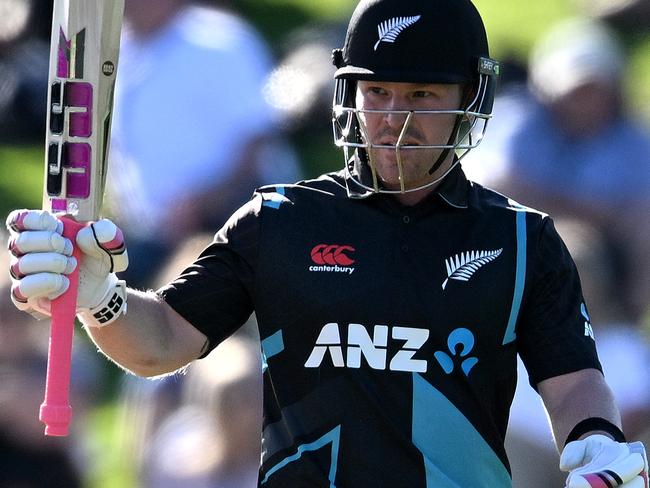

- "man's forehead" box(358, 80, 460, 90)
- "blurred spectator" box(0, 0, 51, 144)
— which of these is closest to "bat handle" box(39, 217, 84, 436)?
"man's forehead" box(358, 80, 460, 90)

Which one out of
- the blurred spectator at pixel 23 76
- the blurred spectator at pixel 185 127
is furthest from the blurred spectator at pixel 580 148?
the blurred spectator at pixel 23 76

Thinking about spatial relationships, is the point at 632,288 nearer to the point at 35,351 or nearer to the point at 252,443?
the point at 252,443

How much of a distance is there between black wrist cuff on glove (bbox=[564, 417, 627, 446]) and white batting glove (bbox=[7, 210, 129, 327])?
1.09 metres

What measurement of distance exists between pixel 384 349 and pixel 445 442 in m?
0.26

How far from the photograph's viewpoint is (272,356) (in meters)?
3.00

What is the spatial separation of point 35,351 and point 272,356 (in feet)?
7.47

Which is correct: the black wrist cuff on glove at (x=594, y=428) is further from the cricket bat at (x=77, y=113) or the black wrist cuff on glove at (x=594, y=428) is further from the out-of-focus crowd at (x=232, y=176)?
the out-of-focus crowd at (x=232, y=176)

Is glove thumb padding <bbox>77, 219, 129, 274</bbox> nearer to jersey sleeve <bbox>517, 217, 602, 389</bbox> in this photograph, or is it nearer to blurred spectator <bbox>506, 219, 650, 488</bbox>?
jersey sleeve <bbox>517, 217, 602, 389</bbox>

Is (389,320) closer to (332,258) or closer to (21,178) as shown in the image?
(332,258)

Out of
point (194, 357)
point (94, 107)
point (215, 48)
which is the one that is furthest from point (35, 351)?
point (94, 107)

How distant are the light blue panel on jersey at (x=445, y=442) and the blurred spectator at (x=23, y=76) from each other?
3017 millimetres

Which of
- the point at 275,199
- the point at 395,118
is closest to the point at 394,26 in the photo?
the point at 395,118

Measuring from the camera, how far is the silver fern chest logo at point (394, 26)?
3.17 meters

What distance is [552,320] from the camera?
3.00 meters
